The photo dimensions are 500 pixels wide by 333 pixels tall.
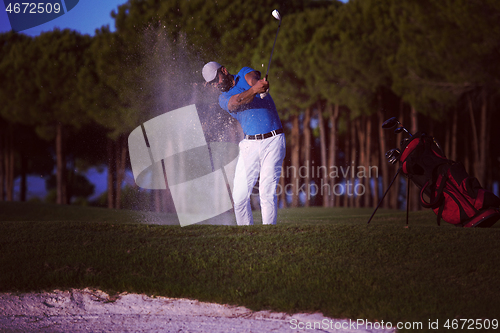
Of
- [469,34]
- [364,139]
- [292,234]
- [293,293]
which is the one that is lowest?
[293,293]

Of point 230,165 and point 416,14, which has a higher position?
point 416,14

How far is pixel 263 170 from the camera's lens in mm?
7379

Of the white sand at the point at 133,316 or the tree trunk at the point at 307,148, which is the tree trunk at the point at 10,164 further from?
the white sand at the point at 133,316

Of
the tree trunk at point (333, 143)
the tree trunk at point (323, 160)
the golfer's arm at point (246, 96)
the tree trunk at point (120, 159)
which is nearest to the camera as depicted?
the golfer's arm at point (246, 96)

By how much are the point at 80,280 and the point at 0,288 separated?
2.71 feet

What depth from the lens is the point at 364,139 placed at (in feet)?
80.2

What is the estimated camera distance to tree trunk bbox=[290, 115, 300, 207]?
23984mm

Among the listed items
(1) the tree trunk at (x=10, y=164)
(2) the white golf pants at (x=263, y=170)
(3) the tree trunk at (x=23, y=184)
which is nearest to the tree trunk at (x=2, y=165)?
(1) the tree trunk at (x=10, y=164)

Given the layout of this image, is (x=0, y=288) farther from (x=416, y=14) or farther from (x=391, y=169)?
(x=391, y=169)

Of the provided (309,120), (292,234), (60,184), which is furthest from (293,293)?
(60,184)

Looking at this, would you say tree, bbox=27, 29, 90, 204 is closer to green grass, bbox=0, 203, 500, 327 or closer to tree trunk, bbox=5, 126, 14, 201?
tree trunk, bbox=5, 126, 14, 201

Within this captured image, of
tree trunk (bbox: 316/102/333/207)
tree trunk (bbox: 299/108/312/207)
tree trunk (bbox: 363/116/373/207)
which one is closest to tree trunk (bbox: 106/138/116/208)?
tree trunk (bbox: 299/108/312/207)

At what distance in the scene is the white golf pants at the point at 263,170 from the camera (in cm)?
732

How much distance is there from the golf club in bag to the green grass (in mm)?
446
